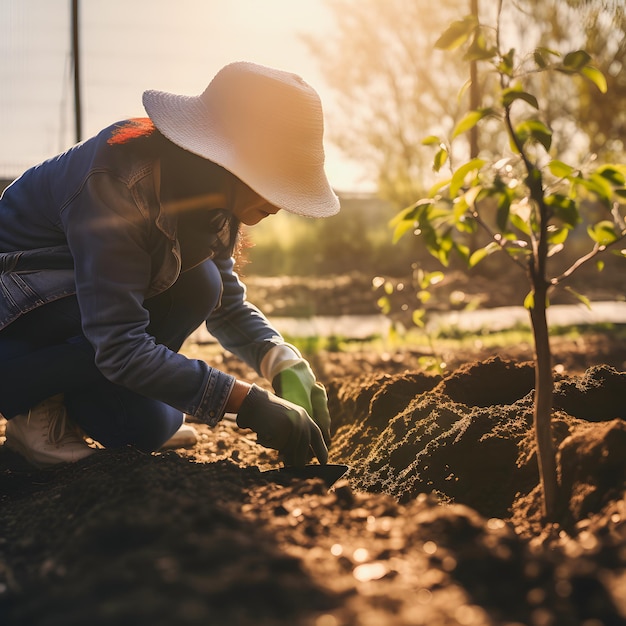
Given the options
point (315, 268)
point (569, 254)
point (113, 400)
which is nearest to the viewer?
point (113, 400)

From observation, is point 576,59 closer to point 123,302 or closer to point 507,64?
point 507,64

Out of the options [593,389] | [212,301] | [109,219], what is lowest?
[593,389]

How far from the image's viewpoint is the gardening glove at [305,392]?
92.4 inches

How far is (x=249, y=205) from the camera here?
2.04 meters

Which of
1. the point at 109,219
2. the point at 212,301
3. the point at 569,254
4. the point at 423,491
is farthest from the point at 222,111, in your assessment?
the point at 569,254

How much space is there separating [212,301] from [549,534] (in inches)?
55.7

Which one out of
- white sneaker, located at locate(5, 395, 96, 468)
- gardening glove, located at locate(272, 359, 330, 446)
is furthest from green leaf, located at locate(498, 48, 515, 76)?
white sneaker, located at locate(5, 395, 96, 468)

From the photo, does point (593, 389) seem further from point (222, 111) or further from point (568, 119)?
point (568, 119)

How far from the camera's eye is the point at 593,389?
6.84 ft

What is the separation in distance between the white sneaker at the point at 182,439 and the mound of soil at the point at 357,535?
1.42ft

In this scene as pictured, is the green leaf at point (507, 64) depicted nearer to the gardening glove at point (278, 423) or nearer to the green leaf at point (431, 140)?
the green leaf at point (431, 140)

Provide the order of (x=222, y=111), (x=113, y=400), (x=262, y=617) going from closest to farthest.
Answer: (x=262, y=617) < (x=222, y=111) < (x=113, y=400)

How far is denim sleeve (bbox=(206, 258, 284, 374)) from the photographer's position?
265cm

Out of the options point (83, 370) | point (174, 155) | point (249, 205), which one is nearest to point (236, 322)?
point (83, 370)
